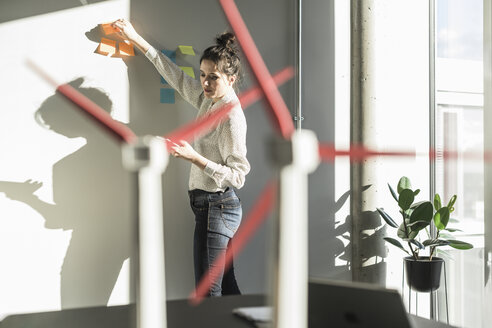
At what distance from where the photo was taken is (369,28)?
112 inches

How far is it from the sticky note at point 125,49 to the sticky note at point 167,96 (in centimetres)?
24

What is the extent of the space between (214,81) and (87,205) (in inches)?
35.1

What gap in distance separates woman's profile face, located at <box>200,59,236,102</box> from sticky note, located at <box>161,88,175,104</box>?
32cm

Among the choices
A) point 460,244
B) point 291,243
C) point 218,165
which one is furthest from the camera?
point 460,244

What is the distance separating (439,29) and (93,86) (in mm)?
1876

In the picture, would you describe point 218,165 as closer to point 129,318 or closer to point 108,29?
point 108,29

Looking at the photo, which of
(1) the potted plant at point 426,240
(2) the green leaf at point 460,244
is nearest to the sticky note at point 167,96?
(1) the potted plant at point 426,240

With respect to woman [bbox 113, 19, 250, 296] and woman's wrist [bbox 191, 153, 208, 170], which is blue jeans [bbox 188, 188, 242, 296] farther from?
woman's wrist [bbox 191, 153, 208, 170]

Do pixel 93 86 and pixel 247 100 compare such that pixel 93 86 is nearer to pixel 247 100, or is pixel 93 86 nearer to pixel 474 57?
pixel 474 57

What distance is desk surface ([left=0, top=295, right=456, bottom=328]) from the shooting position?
112cm

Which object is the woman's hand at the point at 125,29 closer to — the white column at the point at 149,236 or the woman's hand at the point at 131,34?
the woman's hand at the point at 131,34

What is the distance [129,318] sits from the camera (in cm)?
117

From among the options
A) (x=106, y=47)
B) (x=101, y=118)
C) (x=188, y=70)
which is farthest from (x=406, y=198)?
(x=101, y=118)

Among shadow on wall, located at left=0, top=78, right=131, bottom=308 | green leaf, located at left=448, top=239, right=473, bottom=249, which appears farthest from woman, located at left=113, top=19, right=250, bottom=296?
green leaf, located at left=448, top=239, right=473, bottom=249
